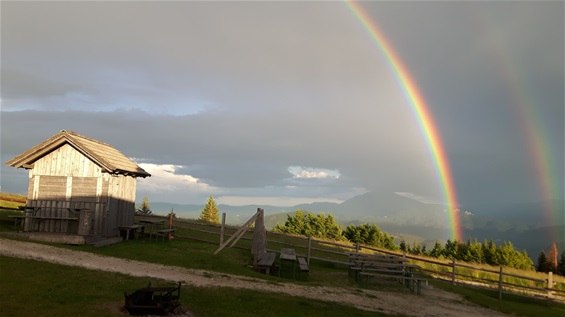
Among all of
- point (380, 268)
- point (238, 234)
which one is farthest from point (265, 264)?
point (380, 268)

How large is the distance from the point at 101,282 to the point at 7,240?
9826 mm

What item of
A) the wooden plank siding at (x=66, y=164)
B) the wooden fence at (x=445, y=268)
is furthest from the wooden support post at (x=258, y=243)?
the wooden plank siding at (x=66, y=164)

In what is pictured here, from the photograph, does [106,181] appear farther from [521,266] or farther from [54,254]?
[521,266]

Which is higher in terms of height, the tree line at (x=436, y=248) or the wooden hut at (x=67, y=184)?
the wooden hut at (x=67, y=184)

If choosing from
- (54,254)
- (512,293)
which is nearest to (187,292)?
(54,254)

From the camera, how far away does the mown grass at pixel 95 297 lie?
36.8 feet

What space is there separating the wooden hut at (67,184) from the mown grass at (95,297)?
882 cm

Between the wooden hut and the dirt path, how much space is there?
14.6ft

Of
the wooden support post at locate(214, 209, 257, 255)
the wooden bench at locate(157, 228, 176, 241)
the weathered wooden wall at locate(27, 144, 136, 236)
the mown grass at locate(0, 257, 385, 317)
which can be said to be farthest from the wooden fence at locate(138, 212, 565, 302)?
the mown grass at locate(0, 257, 385, 317)

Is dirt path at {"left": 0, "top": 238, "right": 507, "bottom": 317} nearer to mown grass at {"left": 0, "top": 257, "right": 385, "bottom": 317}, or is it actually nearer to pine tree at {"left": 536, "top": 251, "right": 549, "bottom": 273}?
mown grass at {"left": 0, "top": 257, "right": 385, "bottom": 317}

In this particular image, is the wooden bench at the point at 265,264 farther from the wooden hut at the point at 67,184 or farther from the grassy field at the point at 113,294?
the wooden hut at the point at 67,184

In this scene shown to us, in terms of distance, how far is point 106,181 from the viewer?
1013 inches

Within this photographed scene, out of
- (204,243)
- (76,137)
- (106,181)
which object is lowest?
(204,243)

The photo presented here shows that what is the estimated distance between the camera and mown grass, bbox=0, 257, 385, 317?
1120cm
